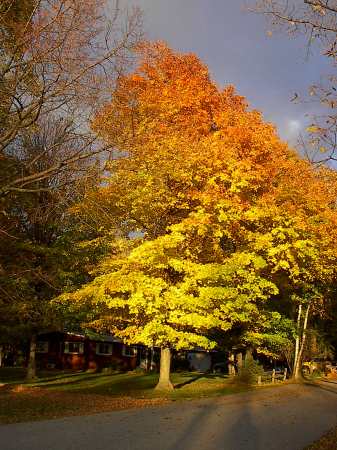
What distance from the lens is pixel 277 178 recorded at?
26500 mm

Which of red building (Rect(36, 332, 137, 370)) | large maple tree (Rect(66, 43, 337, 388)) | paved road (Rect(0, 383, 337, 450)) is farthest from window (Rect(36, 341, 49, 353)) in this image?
paved road (Rect(0, 383, 337, 450))

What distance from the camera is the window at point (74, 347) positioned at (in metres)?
47.3

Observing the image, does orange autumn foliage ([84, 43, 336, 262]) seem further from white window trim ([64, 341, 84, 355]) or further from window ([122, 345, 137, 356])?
window ([122, 345, 137, 356])

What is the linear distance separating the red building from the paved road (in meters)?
32.4

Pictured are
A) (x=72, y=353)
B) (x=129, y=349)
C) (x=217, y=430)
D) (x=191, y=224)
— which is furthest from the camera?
(x=129, y=349)

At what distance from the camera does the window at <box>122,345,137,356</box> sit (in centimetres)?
5047

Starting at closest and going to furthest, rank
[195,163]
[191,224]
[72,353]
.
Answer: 1. [191,224]
2. [195,163]
3. [72,353]

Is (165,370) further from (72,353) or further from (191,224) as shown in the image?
(72,353)

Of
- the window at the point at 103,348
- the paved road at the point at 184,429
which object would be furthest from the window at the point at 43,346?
the paved road at the point at 184,429

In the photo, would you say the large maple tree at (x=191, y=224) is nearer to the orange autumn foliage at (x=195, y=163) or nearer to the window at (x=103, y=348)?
the orange autumn foliage at (x=195, y=163)

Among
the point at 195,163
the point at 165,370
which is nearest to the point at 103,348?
the point at 165,370

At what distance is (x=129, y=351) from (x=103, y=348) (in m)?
3.40

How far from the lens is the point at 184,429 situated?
36.3ft

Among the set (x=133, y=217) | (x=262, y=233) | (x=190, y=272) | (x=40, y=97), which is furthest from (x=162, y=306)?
(x=40, y=97)
